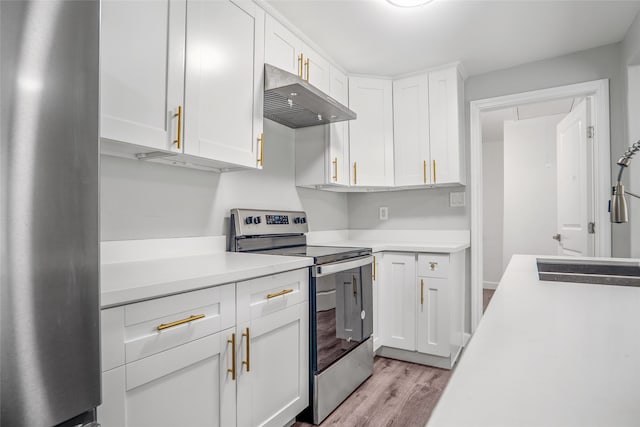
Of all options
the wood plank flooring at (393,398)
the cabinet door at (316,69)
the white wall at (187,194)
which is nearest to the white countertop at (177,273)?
the white wall at (187,194)

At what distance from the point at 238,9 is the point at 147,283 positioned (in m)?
1.42

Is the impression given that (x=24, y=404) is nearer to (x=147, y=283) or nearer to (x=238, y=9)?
(x=147, y=283)

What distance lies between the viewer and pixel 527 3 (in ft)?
6.56

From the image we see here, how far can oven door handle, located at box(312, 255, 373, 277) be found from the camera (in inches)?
71.7

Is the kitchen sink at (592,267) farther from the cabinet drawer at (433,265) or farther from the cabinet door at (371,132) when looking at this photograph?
the cabinet door at (371,132)

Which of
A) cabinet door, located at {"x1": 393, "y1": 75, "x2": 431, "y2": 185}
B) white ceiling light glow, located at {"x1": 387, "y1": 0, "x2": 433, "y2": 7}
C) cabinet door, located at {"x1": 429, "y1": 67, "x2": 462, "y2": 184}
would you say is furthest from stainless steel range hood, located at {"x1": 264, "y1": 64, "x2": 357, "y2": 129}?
cabinet door, located at {"x1": 429, "y1": 67, "x2": 462, "y2": 184}

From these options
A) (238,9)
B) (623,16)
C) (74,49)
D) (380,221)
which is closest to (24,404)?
(74,49)

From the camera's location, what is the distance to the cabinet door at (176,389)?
1.00 m

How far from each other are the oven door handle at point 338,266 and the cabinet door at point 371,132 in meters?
0.80

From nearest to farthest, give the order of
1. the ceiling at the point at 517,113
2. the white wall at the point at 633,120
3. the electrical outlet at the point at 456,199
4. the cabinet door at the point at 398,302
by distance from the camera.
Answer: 1. the white wall at the point at 633,120
2. the cabinet door at the point at 398,302
3. the electrical outlet at the point at 456,199
4. the ceiling at the point at 517,113

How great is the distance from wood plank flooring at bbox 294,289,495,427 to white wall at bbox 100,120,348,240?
122cm

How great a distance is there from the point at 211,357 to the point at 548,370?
1130mm

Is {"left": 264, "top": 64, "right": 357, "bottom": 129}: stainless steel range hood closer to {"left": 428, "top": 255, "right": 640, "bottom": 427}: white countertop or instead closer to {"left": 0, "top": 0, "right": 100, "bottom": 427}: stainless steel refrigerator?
{"left": 0, "top": 0, "right": 100, "bottom": 427}: stainless steel refrigerator

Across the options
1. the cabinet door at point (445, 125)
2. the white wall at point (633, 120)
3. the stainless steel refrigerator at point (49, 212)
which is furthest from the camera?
the cabinet door at point (445, 125)
